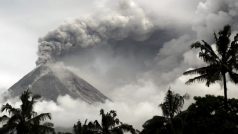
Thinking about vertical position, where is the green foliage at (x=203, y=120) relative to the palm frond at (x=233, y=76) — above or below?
below

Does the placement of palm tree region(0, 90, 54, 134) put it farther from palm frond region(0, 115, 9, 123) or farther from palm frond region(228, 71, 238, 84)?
palm frond region(228, 71, 238, 84)

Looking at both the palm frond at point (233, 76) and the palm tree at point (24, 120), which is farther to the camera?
the palm tree at point (24, 120)

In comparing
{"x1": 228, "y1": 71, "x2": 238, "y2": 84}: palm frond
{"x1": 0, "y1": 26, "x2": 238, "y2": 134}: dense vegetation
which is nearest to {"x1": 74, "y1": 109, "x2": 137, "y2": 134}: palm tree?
{"x1": 0, "y1": 26, "x2": 238, "y2": 134}: dense vegetation

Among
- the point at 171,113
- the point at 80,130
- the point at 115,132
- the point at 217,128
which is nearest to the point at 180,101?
the point at 171,113

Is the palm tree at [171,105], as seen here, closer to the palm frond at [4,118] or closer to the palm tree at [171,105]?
the palm tree at [171,105]

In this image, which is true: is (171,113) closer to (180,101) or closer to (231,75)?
(180,101)

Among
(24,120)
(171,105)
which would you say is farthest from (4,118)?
(171,105)

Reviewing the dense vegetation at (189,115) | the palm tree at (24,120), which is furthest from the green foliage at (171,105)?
the palm tree at (24,120)

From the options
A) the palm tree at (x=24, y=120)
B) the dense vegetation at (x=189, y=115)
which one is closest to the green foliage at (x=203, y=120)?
the dense vegetation at (x=189, y=115)

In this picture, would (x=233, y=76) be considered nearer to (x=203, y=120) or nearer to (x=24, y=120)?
(x=203, y=120)

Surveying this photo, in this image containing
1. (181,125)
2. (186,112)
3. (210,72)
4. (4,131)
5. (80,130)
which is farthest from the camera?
(80,130)
